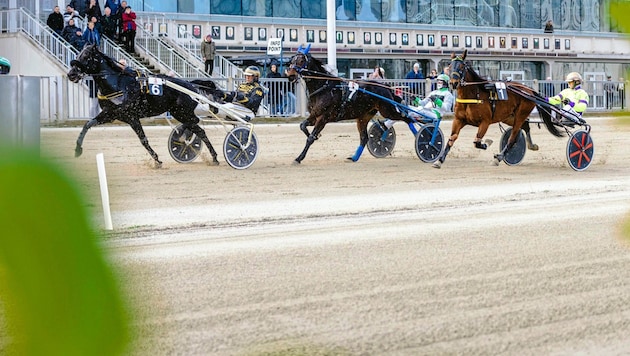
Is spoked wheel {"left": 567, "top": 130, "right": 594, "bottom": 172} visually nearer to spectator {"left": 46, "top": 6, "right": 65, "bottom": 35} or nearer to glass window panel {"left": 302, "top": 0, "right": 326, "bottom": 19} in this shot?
spectator {"left": 46, "top": 6, "right": 65, "bottom": 35}

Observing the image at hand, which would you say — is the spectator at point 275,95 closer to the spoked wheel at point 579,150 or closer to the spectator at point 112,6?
the spectator at point 112,6

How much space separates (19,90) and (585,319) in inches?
162

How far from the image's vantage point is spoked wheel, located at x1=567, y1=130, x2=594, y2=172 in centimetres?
1589

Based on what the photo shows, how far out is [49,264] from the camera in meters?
0.54

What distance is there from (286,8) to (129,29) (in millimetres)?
12545

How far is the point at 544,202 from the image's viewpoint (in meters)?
11.4

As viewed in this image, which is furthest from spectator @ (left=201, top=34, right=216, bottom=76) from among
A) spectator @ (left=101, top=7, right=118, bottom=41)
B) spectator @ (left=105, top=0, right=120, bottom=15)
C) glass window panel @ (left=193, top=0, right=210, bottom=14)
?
glass window panel @ (left=193, top=0, right=210, bottom=14)

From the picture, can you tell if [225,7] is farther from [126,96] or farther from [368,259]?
[368,259]

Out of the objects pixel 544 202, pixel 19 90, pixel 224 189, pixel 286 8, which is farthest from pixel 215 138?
pixel 19 90

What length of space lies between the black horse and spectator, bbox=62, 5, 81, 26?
36.1 feet

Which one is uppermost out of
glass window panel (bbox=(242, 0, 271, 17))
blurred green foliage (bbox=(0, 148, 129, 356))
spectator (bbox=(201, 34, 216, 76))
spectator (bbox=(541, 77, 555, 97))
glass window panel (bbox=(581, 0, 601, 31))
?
glass window panel (bbox=(242, 0, 271, 17))

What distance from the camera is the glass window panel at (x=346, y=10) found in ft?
132

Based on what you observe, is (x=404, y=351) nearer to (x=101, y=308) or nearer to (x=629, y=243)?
(x=629, y=243)

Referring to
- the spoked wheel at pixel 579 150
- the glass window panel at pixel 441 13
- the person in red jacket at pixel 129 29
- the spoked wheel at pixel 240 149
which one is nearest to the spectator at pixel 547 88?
the glass window panel at pixel 441 13
